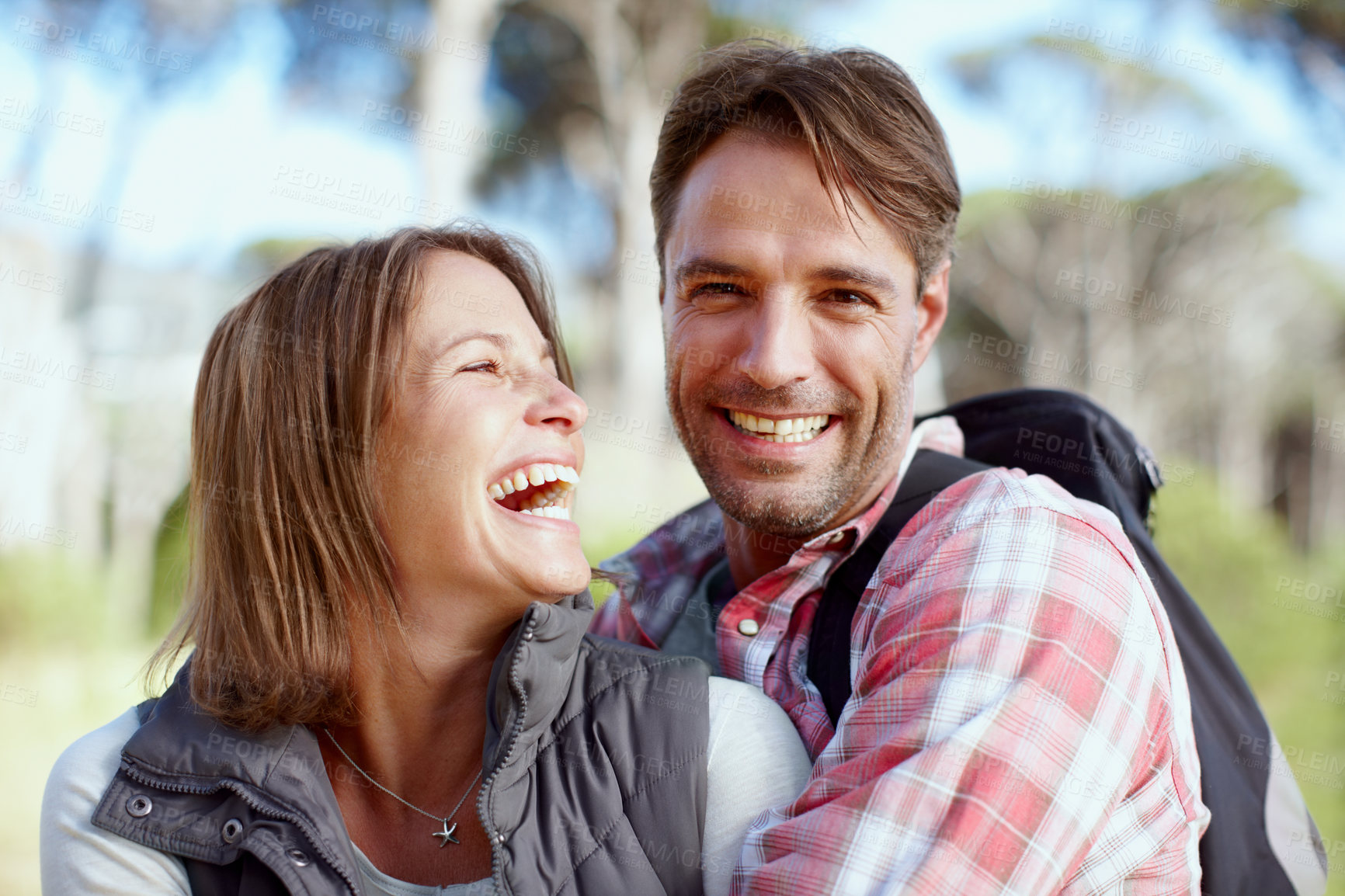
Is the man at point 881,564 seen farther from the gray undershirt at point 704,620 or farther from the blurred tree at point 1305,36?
the blurred tree at point 1305,36

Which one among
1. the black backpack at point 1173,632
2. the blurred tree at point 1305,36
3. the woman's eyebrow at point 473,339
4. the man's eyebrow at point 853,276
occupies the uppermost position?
the blurred tree at point 1305,36

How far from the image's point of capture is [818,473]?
2330 millimetres

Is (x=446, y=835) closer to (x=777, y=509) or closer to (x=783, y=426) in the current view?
(x=777, y=509)

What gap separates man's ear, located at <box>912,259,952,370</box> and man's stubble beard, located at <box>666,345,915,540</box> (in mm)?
166

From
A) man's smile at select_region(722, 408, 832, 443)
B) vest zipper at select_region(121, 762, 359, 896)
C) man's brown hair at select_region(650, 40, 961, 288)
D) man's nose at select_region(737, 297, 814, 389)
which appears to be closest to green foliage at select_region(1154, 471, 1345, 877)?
man's brown hair at select_region(650, 40, 961, 288)

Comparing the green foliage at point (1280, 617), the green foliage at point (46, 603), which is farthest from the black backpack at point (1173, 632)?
the green foliage at point (46, 603)

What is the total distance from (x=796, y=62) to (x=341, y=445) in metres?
1.54

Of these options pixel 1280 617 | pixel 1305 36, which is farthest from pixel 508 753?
pixel 1305 36

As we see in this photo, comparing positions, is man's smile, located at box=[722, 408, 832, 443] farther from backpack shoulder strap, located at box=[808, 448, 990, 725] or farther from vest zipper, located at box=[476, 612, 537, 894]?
vest zipper, located at box=[476, 612, 537, 894]

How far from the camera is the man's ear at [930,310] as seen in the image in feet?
8.38

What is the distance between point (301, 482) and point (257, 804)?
0.66m

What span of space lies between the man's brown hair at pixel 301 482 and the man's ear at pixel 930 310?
3.85ft

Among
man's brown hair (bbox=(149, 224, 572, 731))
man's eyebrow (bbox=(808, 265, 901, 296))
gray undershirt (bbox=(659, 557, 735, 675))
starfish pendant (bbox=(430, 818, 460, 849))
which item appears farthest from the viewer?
gray undershirt (bbox=(659, 557, 735, 675))

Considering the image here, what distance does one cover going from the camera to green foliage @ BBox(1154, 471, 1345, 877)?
8.10m
